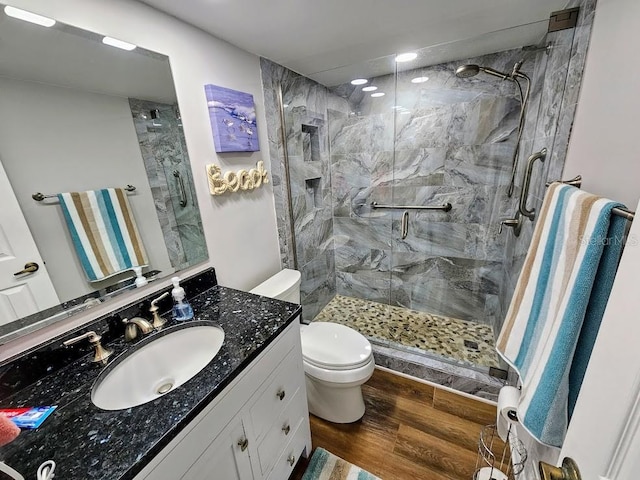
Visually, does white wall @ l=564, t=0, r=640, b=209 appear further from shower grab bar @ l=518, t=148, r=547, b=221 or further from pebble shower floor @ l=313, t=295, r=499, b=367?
pebble shower floor @ l=313, t=295, r=499, b=367

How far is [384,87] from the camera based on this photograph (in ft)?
7.21

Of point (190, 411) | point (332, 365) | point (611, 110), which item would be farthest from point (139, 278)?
point (611, 110)

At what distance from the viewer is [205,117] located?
133cm

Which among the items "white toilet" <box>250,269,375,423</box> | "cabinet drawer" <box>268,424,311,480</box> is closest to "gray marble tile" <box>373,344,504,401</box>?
"white toilet" <box>250,269,375,423</box>

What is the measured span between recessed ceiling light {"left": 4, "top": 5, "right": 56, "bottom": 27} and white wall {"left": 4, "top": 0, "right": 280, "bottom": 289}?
0.05ft

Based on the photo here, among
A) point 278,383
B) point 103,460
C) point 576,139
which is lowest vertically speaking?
point 278,383

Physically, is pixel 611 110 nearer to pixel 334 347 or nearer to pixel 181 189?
pixel 334 347

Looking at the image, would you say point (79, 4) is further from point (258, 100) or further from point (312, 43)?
point (312, 43)

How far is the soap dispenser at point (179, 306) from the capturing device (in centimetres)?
114

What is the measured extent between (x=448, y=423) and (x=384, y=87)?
247cm

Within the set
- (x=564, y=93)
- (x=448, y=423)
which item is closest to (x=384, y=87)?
(x=564, y=93)

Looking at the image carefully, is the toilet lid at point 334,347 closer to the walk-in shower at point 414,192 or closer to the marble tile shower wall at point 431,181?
the walk-in shower at point 414,192

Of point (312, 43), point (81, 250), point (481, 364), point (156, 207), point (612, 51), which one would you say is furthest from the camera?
point (481, 364)

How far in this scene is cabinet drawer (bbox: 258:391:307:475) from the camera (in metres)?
1.02
